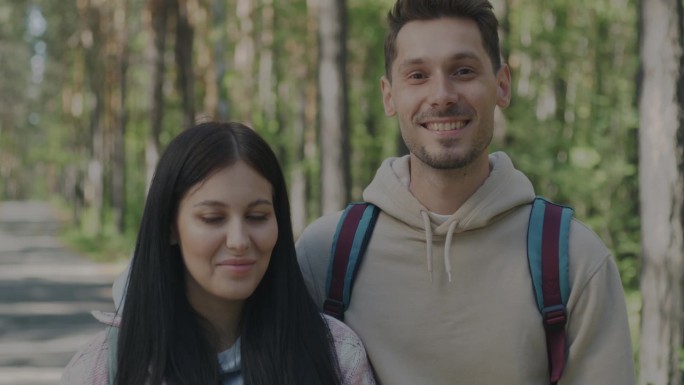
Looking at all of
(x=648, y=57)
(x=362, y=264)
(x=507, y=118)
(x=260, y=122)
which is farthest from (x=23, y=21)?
(x=362, y=264)

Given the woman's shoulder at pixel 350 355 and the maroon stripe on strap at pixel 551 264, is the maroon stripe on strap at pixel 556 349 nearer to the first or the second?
the maroon stripe on strap at pixel 551 264

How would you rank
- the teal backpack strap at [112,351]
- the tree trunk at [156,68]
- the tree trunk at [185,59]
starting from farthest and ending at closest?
the tree trunk at [156,68] → the tree trunk at [185,59] → the teal backpack strap at [112,351]

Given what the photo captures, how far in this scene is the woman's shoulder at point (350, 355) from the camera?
2.94m

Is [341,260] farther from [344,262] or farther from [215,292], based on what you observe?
[215,292]

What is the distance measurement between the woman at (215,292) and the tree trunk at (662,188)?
487cm

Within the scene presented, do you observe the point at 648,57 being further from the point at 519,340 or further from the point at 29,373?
the point at 29,373

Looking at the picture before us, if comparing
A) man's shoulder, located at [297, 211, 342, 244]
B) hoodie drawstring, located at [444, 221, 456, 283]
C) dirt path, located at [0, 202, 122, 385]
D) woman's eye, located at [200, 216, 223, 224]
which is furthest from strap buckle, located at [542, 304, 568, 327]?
dirt path, located at [0, 202, 122, 385]

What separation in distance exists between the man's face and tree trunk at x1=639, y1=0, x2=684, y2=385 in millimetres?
4572

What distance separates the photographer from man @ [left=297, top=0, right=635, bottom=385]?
286 cm


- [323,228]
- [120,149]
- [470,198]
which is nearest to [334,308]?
[323,228]

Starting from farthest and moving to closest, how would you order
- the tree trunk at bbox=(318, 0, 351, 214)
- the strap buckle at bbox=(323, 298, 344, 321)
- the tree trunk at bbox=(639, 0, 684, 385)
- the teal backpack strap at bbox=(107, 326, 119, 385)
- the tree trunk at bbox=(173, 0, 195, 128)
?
the tree trunk at bbox=(173, 0, 195, 128)
the tree trunk at bbox=(318, 0, 351, 214)
the tree trunk at bbox=(639, 0, 684, 385)
the strap buckle at bbox=(323, 298, 344, 321)
the teal backpack strap at bbox=(107, 326, 119, 385)

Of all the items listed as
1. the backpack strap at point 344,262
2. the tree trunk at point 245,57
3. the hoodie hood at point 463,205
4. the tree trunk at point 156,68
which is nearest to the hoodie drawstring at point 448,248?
the hoodie hood at point 463,205

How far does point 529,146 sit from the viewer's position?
46.8 feet

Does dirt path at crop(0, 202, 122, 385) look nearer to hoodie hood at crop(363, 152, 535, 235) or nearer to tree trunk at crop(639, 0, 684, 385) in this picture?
tree trunk at crop(639, 0, 684, 385)
